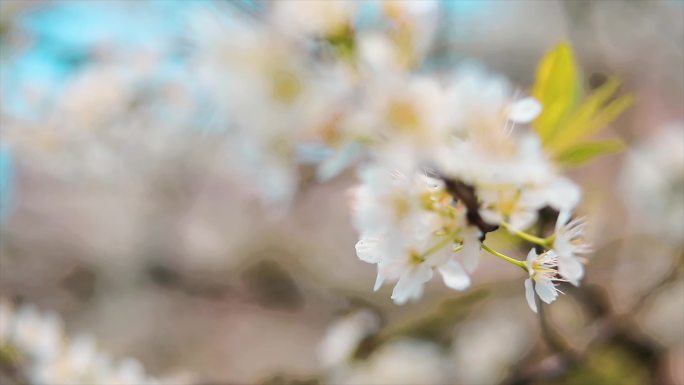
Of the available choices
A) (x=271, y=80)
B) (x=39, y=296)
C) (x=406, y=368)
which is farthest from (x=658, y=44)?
(x=39, y=296)

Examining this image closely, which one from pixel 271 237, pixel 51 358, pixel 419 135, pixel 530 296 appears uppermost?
pixel 271 237

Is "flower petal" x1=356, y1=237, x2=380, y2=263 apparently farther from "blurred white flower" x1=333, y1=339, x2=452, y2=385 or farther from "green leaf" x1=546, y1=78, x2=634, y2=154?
"blurred white flower" x1=333, y1=339, x2=452, y2=385

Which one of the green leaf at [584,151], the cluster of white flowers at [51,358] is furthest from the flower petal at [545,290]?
the cluster of white flowers at [51,358]

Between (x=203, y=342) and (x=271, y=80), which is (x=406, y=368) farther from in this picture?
(x=203, y=342)

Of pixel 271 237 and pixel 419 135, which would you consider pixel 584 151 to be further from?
pixel 271 237

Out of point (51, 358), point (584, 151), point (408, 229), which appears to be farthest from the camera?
point (51, 358)

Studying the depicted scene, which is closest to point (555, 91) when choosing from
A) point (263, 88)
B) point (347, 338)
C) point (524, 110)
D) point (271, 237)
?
point (524, 110)

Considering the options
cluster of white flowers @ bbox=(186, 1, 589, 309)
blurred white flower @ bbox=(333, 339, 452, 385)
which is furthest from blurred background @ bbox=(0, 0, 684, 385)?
cluster of white flowers @ bbox=(186, 1, 589, 309)
